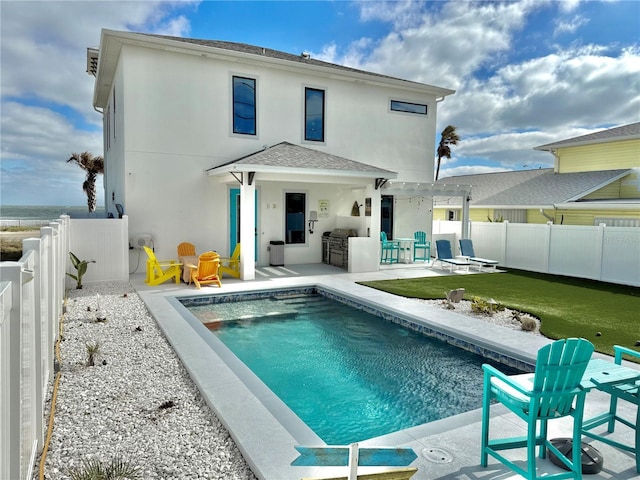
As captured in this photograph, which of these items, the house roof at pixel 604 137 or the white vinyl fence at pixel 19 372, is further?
the house roof at pixel 604 137

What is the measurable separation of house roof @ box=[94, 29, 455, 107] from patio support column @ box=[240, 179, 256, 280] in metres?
4.63

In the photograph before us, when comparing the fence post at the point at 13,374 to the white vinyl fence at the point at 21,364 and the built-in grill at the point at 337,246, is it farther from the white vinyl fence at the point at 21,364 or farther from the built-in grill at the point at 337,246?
the built-in grill at the point at 337,246

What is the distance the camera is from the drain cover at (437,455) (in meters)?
3.50

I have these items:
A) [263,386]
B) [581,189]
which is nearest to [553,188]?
[581,189]

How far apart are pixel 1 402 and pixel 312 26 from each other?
19879 millimetres

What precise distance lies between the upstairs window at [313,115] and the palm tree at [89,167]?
23009 millimetres

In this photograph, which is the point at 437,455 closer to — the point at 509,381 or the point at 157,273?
the point at 509,381

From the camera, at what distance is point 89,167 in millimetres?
32031

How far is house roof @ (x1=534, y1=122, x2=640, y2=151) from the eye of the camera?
19337 mm

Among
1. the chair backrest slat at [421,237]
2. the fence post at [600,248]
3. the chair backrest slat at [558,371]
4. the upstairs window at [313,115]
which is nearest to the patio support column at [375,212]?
the upstairs window at [313,115]

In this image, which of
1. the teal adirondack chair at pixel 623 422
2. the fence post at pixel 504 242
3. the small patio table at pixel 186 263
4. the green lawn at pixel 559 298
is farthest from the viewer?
the fence post at pixel 504 242

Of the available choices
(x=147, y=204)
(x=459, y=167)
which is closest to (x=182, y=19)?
(x=147, y=204)

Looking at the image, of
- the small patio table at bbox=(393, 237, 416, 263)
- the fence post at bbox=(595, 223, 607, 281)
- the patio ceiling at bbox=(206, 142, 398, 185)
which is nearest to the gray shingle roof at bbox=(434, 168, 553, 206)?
the small patio table at bbox=(393, 237, 416, 263)

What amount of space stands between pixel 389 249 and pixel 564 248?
19.6ft
